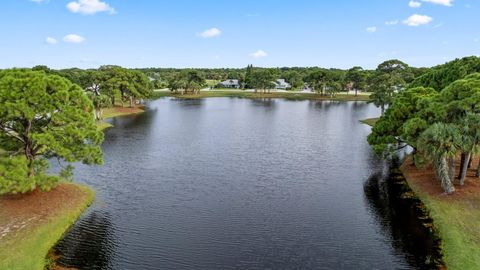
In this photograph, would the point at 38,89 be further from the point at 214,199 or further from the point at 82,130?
the point at 214,199

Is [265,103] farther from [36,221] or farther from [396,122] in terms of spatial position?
[36,221]

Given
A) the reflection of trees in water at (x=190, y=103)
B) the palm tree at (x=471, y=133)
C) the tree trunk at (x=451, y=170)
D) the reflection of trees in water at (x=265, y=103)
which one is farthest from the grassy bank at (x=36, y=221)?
the reflection of trees in water at (x=190, y=103)

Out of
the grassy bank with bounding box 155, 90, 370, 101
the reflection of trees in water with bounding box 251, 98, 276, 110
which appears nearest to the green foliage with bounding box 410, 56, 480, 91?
the reflection of trees in water with bounding box 251, 98, 276, 110

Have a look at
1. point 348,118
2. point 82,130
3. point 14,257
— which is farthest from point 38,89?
point 348,118

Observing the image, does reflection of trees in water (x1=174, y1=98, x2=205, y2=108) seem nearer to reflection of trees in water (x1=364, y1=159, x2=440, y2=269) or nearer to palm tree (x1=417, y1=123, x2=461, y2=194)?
reflection of trees in water (x1=364, y1=159, x2=440, y2=269)

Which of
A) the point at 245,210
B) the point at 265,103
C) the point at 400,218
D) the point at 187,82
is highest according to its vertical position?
the point at 187,82

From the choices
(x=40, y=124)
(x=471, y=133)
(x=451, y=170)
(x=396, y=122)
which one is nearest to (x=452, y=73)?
(x=396, y=122)

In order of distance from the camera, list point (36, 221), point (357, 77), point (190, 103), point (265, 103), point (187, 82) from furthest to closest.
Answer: point (187, 82) → point (357, 77) → point (265, 103) → point (190, 103) → point (36, 221)

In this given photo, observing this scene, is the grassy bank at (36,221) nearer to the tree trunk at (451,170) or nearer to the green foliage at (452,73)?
the tree trunk at (451,170)
